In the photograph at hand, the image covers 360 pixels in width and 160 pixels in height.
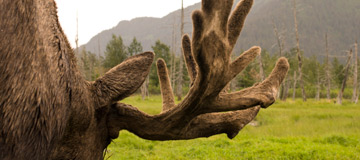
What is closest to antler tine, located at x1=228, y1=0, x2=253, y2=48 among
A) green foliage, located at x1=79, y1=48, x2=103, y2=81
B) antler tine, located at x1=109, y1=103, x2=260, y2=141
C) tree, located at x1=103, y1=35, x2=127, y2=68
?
antler tine, located at x1=109, y1=103, x2=260, y2=141

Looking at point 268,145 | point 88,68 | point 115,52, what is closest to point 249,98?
point 268,145

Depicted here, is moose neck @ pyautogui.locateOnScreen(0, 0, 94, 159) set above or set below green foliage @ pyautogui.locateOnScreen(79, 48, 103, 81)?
above

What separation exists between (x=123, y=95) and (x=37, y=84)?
0.78 m

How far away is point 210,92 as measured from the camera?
1.85 metres

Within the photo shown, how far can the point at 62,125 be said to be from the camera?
1367mm

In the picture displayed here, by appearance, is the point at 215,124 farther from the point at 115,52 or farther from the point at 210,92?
the point at 115,52

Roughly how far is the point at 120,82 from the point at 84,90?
0.97ft

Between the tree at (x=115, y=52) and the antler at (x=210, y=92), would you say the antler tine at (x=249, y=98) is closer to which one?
the antler at (x=210, y=92)

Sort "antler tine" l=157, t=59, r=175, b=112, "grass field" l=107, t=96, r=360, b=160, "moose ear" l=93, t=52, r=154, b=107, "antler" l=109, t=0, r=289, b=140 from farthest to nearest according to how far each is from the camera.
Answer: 1. "grass field" l=107, t=96, r=360, b=160
2. "antler tine" l=157, t=59, r=175, b=112
3. "moose ear" l=93, t=52, r=154, b=107
4. "antler" l=109, t=0, r=289, b=140

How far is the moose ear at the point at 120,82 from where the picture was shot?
1892 millimetres

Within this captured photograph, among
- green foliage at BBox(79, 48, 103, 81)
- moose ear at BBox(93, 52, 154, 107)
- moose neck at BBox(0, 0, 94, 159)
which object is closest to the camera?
moose neck at BBox(0, 0, 94, 159)

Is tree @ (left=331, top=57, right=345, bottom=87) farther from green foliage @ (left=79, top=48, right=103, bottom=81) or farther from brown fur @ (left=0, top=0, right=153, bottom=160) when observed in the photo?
brown fur @ (left=0, top=0, right=153, bottom=160)

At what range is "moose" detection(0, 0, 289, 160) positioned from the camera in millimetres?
1141

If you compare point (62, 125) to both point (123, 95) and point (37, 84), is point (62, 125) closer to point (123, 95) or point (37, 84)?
point (37, 84)
